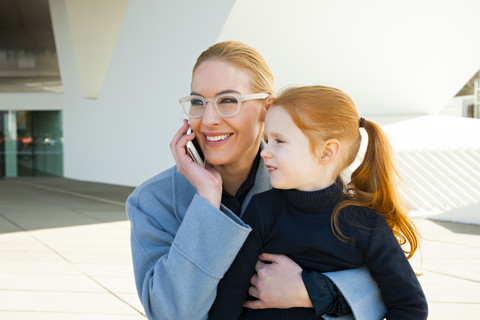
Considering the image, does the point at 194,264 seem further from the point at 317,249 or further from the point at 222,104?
the point at 222,104

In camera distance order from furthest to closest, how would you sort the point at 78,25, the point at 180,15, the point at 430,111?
1. the point at 78,25
2. the point at 430,111
3. the point at 180,15

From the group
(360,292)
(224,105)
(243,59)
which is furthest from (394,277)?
(243,59)

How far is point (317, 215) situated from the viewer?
2.13 meters

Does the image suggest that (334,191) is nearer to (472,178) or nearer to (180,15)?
(472,178)

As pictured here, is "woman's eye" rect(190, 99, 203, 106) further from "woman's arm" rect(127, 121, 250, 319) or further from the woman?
"woman's arm" rect(127, 121, 250, 319)

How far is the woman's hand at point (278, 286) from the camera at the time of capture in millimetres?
2057

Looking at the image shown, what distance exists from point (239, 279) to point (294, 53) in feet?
30.3

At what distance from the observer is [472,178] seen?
8750 millimetres

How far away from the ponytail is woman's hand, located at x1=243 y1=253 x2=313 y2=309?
328 mm

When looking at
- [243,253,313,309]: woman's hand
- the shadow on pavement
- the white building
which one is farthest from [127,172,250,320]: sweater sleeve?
the shadow on pavement

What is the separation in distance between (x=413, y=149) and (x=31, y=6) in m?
23.9

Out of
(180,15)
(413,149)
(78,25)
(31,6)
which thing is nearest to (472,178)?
(413,149)

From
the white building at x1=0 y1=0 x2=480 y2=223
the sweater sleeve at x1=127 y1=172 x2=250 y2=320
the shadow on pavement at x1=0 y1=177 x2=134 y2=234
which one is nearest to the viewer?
the sweater sleeve at x1=127 y1=172 x2=250 y2=320

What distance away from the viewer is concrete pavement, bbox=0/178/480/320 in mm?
4383
